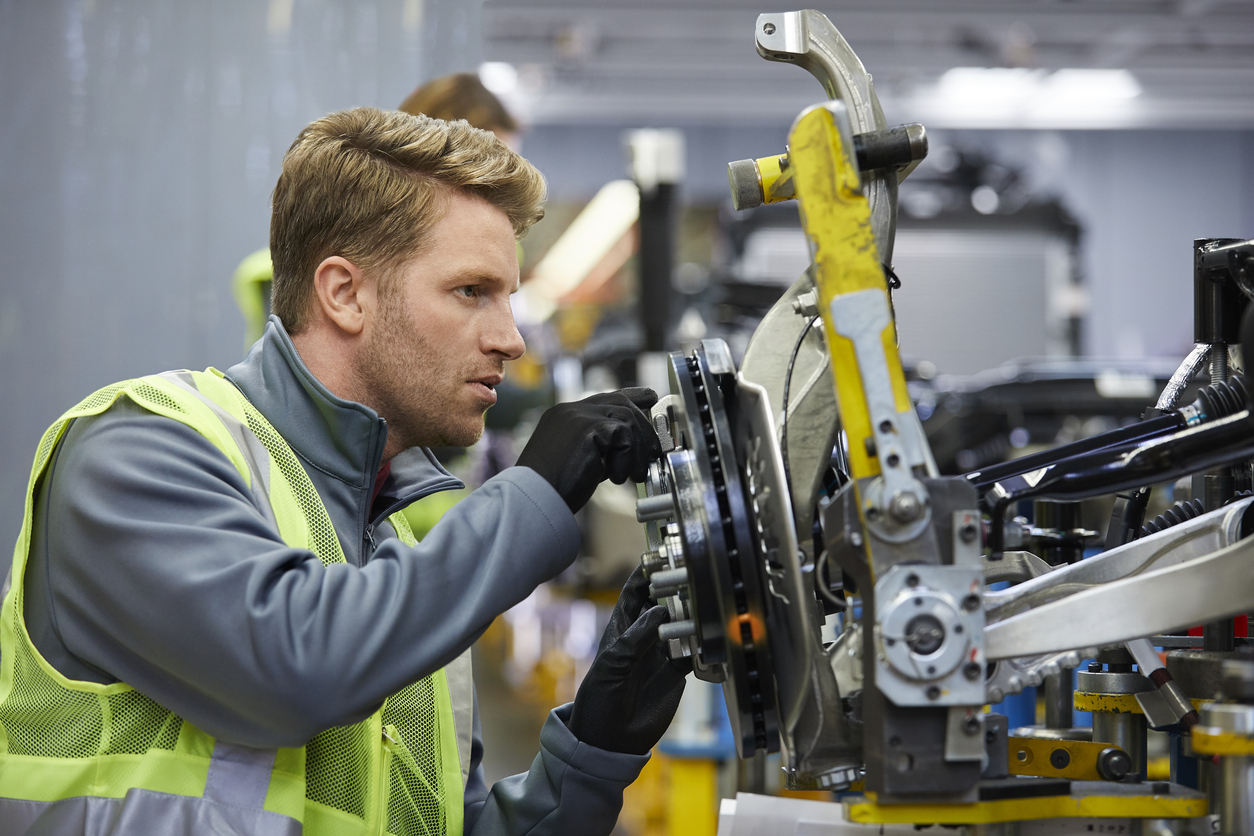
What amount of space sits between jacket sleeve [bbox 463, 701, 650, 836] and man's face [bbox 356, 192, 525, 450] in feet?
1.40

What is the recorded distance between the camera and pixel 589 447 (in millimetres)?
1191

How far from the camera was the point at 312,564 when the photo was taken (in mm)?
1063

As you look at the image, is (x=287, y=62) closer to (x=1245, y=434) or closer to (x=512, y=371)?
(x=1245, y=434)

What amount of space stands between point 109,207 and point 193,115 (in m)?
0.31

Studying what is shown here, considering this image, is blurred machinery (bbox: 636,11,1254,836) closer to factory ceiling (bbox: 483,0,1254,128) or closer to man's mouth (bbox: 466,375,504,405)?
man's mouth (bbox: 466,375,504,405)

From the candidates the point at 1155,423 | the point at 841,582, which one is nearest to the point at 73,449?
the point at 841,582

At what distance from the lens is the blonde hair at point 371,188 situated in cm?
140

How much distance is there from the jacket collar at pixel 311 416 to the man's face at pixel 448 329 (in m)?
0.06

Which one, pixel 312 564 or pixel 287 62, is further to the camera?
pixel 287 62

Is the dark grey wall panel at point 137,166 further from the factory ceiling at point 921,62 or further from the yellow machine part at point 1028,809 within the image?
the factory ceiling at point 921,62

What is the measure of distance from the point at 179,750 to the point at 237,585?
0.76 ft

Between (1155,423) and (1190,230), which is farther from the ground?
(1190,230)

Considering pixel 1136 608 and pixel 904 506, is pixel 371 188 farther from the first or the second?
pixel 1136 608

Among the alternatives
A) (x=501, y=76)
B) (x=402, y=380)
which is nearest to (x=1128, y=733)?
(x=402, y=380)
